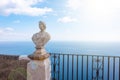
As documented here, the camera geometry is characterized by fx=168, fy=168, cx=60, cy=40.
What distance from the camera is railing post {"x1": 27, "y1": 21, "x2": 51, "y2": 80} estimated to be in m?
3.11

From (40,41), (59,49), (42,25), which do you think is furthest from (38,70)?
(59,49)

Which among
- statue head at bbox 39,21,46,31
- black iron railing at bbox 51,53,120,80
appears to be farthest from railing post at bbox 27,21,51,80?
black iron railing at bbox 51,53,120,80

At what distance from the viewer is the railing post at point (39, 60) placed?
311cm

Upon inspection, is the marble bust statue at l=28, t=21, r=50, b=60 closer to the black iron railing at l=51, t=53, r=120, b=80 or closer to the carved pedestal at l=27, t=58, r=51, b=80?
the carved pedestal at l=27, t=58, r=51, b=80

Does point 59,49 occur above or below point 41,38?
below

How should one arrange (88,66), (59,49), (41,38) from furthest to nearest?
(59,49) < (88,66) < (41,38)

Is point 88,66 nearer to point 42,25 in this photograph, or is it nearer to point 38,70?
point 38,70

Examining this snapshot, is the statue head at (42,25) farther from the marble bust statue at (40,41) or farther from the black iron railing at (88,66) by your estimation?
the black iron railing at (88,66)

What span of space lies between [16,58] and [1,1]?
180cm

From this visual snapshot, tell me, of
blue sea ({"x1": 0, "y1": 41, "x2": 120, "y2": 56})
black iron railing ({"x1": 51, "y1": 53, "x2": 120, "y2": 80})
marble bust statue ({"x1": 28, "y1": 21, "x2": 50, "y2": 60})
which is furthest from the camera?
blue sea ({"x1": 0, "y1": 41, "x2": 120, "y2": 56})

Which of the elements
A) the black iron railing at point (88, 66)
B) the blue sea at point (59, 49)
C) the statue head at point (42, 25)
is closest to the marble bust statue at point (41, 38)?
the statue head at point (42, 25)

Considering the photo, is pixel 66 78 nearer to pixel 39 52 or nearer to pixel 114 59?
Result: pixel 114 59

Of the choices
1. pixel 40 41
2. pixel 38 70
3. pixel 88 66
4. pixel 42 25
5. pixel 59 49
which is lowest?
pixel 88 66

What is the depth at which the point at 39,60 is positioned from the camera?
123 inches
